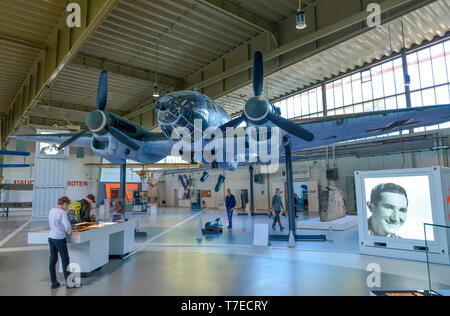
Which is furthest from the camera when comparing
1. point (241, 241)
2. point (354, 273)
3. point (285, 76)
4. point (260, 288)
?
point (285, 76)

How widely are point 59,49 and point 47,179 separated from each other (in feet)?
37.3

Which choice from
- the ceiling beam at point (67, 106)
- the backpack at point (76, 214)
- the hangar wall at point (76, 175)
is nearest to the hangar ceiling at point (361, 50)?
the ceiling beam at point (67, 106)

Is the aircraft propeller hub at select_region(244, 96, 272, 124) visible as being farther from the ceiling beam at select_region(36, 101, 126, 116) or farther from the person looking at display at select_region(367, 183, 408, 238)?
the ceiling beam at select_region(36, 101, 126, 116)

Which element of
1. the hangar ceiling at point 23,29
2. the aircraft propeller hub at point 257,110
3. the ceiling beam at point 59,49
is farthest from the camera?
the hangar ceiling at point 23,29

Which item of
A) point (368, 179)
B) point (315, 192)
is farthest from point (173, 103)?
point (315, 192)

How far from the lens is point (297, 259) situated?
6930mm

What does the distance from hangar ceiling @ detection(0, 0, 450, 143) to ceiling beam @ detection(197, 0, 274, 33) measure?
1.4 inches

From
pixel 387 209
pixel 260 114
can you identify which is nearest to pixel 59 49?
pixel 260 114

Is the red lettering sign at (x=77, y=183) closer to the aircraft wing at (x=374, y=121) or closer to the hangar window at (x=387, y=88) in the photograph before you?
the hangar window at (x=387, y=88)

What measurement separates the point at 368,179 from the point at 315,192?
15.4m

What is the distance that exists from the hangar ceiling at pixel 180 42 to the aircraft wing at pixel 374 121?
2.97 metres

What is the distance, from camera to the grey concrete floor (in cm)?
479

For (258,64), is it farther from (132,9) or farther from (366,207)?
(132,9)

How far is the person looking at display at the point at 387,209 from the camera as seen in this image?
7.04m
